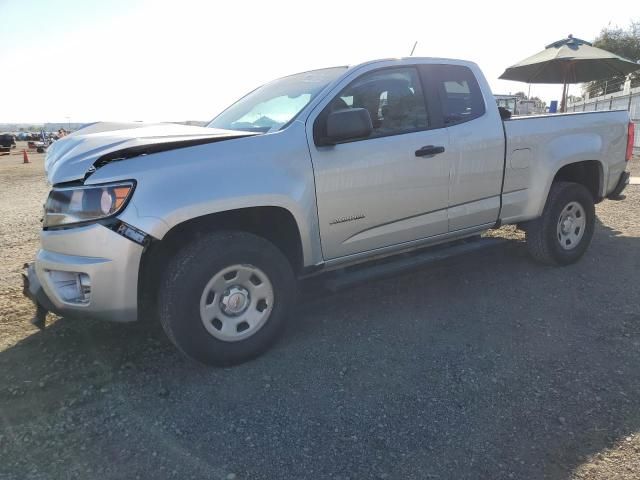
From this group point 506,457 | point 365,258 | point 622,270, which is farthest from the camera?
point 622,270

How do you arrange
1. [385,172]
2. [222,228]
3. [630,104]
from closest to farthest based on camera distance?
[222,228], [385,172], [630,104]

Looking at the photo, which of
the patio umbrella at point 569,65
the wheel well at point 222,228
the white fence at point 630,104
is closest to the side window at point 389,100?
the wheel well at point 222,228

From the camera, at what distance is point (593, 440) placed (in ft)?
7.96

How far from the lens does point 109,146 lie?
2.87 m

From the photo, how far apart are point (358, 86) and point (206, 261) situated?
175 cm

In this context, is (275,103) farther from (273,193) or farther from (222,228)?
(222,228)

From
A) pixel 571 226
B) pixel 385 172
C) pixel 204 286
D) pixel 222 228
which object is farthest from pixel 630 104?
pixel 204 286

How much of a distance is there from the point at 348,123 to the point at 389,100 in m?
0.77

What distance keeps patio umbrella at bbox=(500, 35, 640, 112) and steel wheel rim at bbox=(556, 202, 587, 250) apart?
6750mm

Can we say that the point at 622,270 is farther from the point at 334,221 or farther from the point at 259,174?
the point at 259,174

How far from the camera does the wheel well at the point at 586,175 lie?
5.02 meters

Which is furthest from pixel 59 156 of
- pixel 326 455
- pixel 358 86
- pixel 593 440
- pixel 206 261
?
pixel 593 440

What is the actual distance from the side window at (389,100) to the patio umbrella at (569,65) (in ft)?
26.5

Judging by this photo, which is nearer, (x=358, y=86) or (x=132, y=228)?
(x=132, y=228)
